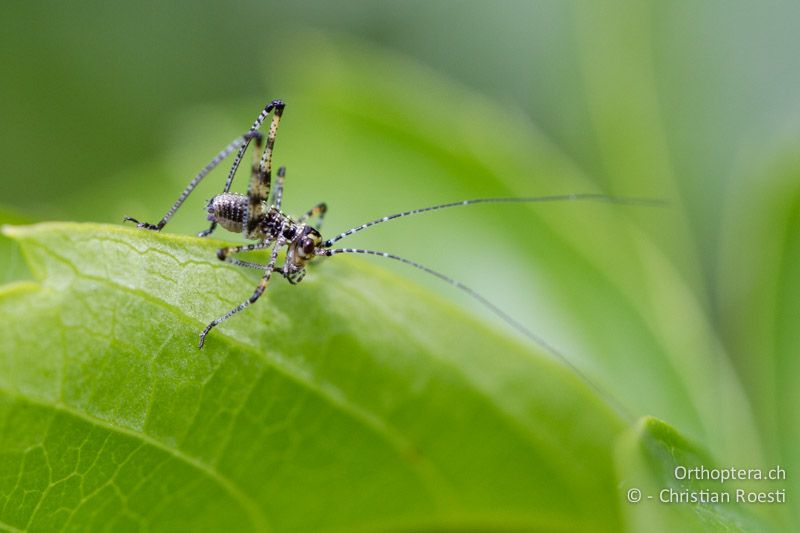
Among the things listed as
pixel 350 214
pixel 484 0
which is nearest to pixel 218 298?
pixel 350 214

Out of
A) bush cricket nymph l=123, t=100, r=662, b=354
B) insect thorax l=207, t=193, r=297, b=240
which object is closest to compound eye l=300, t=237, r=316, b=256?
bush cricket nymph l=123, t=100, r=662, b=354

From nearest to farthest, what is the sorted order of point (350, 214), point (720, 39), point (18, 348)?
point (18, 348) < point (350, 214) < point (720, 39)

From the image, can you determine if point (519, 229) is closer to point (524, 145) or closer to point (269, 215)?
point (524, 145)

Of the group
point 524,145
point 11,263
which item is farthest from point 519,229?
point 11,263

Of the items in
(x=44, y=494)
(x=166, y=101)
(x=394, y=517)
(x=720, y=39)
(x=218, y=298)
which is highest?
(x=720, y=39)

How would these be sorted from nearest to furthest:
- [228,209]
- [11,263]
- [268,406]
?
[268,406] → [11,263] → [228,209]

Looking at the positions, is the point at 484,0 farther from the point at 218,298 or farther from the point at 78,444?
the point at 78,444

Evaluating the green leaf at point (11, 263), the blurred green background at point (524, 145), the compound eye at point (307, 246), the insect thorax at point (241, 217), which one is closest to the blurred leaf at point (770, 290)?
the blurred green background at point (524, 145)
